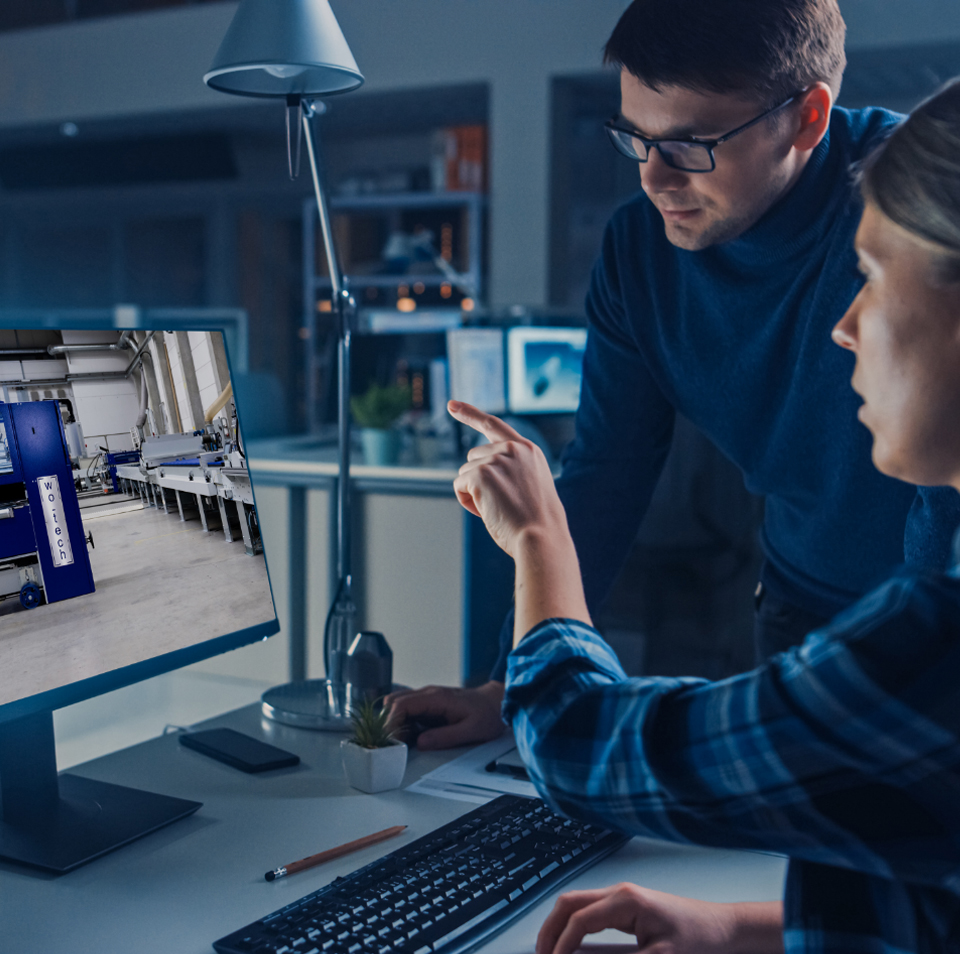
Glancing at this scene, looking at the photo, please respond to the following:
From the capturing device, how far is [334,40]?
48.8 inches

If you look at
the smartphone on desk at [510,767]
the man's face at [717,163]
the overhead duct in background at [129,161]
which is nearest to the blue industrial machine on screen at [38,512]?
the smartphone on desk at [510,767]

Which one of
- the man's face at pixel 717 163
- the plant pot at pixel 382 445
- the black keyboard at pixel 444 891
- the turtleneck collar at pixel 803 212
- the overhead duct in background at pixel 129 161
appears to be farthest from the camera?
the overhead duct in background at pixel 129 161

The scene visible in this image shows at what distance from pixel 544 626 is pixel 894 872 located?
237 millimetres

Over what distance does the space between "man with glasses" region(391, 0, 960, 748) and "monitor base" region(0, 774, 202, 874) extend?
287 millimetres

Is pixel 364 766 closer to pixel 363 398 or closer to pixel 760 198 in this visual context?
pixel 760 198

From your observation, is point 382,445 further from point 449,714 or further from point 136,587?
point 136,587

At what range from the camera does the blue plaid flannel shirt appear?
0.47 metres

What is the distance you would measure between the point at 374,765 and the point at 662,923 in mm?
362

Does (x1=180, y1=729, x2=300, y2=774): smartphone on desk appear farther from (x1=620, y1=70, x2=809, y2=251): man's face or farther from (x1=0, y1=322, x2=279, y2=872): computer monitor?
(x1=620, y1=70, x2=809, y2=251): man's face

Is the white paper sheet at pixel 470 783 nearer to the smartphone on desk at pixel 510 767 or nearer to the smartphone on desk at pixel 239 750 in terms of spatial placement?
the smartphone on desk at pixel 510 767

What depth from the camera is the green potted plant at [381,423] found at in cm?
300

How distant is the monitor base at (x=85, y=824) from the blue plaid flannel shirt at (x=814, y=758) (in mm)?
461

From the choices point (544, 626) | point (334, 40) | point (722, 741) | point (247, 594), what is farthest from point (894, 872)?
point (334, 40)

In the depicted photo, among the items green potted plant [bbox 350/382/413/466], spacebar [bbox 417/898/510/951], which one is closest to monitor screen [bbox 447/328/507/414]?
green potted plant [bbox 350/382/413/466]
